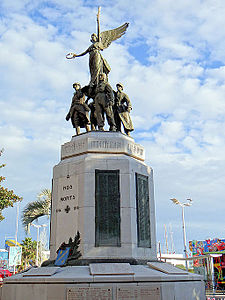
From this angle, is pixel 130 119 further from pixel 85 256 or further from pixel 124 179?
pixel 85 256

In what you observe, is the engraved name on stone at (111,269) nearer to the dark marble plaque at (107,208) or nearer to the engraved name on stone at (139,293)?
the engraved name on stone at (139,293)

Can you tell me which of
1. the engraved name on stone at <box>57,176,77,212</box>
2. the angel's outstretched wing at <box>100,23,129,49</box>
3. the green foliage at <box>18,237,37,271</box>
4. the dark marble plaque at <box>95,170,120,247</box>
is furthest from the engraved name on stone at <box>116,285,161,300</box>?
the green foliage at <box>18,237,37,271</box>

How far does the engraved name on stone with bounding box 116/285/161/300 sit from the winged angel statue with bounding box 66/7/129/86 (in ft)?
28.1

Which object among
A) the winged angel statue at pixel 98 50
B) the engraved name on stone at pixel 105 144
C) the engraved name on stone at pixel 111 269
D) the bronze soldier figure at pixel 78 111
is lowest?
the engraved name on stone at pixel 111 269

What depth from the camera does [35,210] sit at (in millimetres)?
22156

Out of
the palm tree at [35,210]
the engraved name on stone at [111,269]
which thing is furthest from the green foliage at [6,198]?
the engraved name on stone at [111,269]

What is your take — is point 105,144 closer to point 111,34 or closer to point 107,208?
point 107,208

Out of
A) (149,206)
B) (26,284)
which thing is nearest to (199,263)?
(149,206)

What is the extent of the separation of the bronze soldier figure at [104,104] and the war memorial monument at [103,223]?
0.04 metres

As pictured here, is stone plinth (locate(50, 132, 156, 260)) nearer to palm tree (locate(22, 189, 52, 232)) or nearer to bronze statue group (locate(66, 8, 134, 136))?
bronze statue group (locate(66, 8, 134, 136))

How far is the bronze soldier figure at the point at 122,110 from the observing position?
14.0 metres

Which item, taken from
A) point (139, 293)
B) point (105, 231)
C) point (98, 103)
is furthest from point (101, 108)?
point (139, 293)

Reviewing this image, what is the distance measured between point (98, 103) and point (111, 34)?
4.67 metres

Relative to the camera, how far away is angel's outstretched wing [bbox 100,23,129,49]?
637 inches
